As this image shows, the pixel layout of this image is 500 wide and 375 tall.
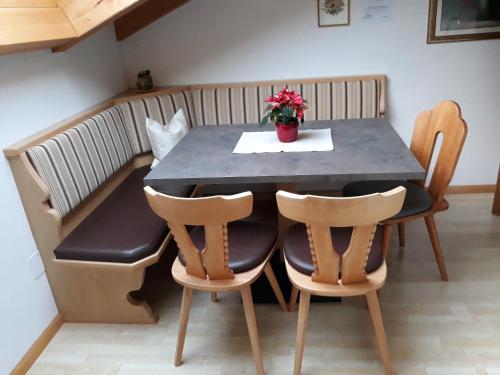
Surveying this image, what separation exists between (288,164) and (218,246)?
0.53 metres

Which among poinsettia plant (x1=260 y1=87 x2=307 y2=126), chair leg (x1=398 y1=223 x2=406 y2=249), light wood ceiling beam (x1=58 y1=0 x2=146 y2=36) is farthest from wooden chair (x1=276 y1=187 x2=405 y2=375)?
light wood ceiling beam (x1=58 y1=0 x2=146 y2=36)

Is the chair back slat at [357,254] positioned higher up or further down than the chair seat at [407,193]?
higher up

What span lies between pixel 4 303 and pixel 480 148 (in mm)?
3184

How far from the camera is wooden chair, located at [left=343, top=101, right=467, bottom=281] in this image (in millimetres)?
1950

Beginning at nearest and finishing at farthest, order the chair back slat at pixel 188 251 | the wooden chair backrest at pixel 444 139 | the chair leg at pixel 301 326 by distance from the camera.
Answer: the chair back slat at pixel 188 251 < the chair leg at pixel 301 326 < the wooden chair backrest at pixel 444 139

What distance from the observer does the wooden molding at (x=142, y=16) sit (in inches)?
115

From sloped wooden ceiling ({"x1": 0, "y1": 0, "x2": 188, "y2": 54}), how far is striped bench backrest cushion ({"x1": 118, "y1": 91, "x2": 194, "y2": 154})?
65 cm

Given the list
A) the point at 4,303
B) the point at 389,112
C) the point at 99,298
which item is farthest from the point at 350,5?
the point at 4,303

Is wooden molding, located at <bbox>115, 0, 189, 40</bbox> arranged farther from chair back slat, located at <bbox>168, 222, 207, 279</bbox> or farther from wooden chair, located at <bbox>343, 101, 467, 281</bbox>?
chair back slat, located at <bbox>168, 222, 207, 279</bbox>

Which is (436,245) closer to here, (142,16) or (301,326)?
(301,326)

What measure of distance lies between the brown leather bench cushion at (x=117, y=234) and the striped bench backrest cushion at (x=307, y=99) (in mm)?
1063

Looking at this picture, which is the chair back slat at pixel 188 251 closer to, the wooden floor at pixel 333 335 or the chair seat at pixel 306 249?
the chair seat at pixel 306 249

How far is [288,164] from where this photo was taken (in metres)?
1.79

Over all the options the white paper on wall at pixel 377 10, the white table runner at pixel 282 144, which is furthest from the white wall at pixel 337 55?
the white table runner at pixel 282 144
